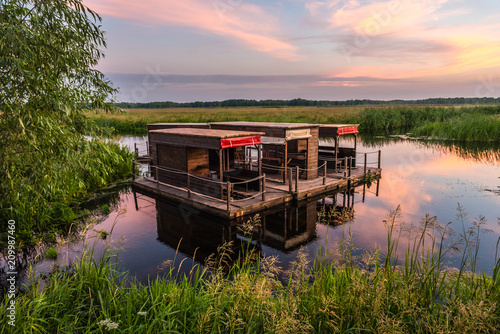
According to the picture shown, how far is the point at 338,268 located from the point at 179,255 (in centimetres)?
549

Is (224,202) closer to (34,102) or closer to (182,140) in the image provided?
(182,140)

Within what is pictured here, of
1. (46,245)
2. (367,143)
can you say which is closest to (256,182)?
(46,245)

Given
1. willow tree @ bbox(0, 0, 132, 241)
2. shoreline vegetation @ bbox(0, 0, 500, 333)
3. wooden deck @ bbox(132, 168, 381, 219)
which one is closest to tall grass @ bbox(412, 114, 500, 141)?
wooden deck @ bbox(132, 168, 381, 219)

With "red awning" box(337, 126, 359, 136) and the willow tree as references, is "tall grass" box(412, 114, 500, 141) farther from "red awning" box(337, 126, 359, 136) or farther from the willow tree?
the willow tree

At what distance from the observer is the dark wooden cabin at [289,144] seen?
49.4ft

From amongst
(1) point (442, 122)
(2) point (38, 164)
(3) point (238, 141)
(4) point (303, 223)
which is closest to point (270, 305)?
(2) point (38, 164)

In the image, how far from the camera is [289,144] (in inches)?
694

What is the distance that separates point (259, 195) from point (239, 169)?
167 cm

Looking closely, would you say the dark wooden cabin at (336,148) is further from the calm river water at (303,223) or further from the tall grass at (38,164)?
the tall grass at (38,164)

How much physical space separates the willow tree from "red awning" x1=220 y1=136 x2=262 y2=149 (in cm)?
468

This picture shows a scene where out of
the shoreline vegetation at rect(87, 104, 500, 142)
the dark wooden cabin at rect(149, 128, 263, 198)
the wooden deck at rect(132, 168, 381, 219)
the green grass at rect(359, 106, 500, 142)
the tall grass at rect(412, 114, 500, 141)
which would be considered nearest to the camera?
the wooden deck at rect(132, 168, 381, 219)

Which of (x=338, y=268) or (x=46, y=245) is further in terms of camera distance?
(x=46, y=245)

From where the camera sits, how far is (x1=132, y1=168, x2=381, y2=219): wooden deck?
12.0 meters

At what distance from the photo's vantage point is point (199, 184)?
13.7m
